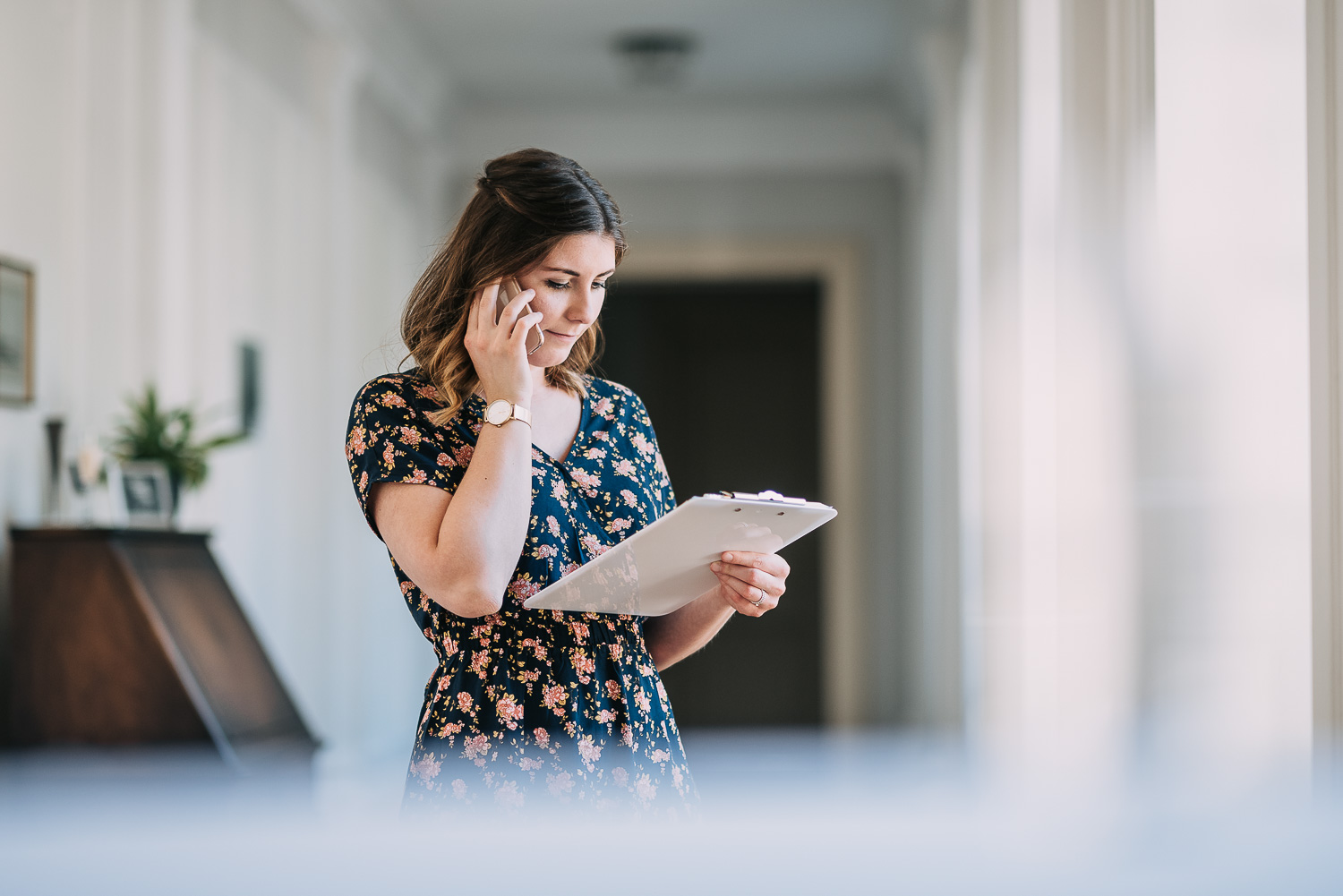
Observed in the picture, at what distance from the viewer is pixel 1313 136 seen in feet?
6.02

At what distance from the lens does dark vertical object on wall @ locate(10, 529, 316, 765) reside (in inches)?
98.1

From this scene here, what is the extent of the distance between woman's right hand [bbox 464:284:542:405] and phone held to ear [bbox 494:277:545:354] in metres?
0.01

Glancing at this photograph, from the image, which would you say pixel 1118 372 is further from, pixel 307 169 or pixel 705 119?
pixel 705 119

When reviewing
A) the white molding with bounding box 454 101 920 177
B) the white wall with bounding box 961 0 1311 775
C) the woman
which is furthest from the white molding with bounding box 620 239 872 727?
the woman

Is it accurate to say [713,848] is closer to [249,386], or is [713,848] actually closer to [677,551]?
[677,551]

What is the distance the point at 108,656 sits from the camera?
8.28 feet

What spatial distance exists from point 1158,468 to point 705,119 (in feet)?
13.5

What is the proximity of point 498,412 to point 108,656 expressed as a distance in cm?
168

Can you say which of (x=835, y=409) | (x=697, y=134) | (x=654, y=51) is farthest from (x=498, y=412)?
(x=697, y=134)

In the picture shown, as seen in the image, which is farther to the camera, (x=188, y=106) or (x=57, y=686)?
(x=188, y=106)

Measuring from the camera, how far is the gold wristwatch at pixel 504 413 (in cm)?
123

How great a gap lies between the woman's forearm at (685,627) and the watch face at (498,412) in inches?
12.6

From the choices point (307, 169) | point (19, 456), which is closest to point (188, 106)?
point (307, 169)

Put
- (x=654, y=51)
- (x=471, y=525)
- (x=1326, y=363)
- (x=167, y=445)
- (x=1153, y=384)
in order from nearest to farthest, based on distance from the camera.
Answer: (x=471, y=525) → (x=1326, y=363) → (x=1153, y=384) → (x=167, y=445) → (x=654, y=51)
